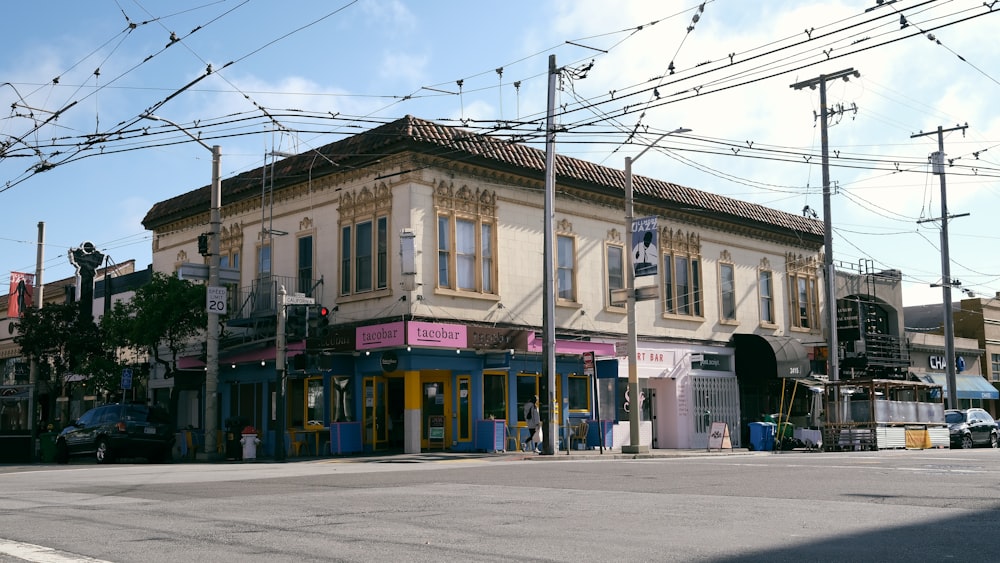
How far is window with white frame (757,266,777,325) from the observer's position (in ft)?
131

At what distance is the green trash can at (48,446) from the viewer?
30.0 meters

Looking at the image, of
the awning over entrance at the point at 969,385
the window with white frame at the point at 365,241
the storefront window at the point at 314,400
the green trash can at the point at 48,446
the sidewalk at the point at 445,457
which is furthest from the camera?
the awning over entrance at the point at 969,385

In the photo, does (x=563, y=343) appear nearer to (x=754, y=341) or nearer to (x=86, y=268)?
(x=754, y=341)

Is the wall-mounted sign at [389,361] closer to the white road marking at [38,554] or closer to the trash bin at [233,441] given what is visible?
the trash bin at [233,441]

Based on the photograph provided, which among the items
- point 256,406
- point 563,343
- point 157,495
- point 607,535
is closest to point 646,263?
point 563,343

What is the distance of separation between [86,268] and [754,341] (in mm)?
28056

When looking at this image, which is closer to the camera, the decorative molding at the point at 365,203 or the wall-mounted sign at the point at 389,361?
the wall-mounted sign at the point at 389,361

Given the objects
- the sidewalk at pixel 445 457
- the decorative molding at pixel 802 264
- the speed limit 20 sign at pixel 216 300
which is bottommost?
the sidewalk at pixel 445 457

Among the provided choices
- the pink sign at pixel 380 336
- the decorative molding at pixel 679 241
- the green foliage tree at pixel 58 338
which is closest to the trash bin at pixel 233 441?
the pink sign at pixel 380 336

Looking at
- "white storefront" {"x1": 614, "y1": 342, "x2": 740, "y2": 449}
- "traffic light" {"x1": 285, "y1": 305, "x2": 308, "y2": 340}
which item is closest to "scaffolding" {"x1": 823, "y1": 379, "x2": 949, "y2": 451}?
"white storefront" {"x1": 614, "y1": 342, "x2": 740, "y2": 449}

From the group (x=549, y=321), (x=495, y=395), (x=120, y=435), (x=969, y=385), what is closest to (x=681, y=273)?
(x=495, y=395)

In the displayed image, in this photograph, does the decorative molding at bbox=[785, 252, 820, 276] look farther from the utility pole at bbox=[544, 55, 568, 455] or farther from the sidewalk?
the utility pole at bbox=[544, 55, 568, 455]

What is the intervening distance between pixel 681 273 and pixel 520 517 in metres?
27.3

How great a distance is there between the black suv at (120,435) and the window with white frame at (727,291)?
21.4 m
